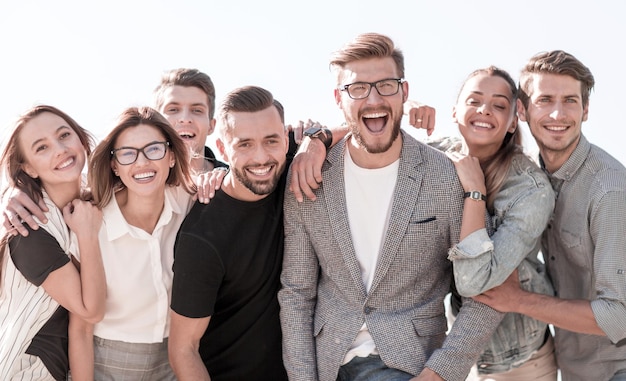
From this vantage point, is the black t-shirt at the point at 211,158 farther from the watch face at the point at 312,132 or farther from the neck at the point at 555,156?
the neck at the point at 555,156

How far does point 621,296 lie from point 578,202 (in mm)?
598

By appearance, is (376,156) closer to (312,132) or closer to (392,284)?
(312,132)

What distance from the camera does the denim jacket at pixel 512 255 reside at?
3.87 m

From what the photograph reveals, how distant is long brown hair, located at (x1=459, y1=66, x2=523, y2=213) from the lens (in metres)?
4.23

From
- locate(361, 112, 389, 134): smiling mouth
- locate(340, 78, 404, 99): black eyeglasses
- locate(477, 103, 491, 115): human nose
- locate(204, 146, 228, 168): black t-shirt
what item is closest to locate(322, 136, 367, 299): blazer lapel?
locate(361, 112, 389, 134): smiling mouth

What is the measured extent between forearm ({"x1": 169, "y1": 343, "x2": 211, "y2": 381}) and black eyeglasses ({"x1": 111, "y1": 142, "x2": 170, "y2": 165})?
118cm

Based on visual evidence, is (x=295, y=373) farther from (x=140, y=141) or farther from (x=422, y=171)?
(x=140, y=141)

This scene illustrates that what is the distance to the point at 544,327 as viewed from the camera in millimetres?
4535

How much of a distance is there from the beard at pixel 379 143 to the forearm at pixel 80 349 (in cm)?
199

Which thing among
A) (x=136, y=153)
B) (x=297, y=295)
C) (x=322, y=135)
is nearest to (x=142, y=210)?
(x=136, y=153)

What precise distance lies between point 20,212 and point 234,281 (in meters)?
1.31

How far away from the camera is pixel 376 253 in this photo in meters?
4.14

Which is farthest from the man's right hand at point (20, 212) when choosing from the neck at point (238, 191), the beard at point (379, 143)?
the beard at point (379, 143)

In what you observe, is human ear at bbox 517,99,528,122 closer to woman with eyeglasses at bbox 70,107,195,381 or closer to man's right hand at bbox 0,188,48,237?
woman with eyeglasses at bbox 70,107,195,381
